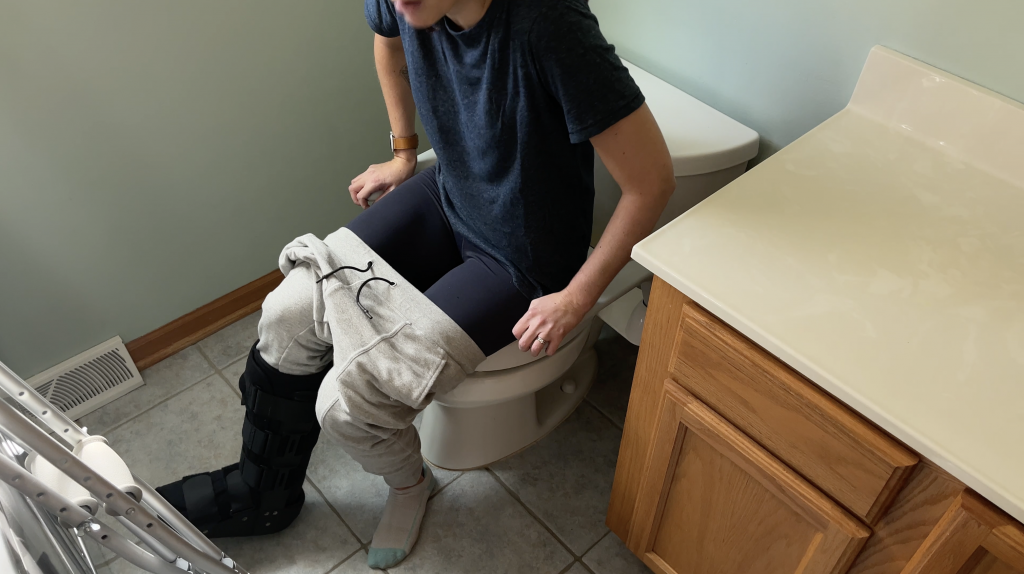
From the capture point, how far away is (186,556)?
91 cm

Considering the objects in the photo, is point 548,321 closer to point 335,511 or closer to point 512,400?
point 512,400

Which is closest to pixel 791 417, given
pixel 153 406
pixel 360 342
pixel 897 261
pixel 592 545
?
pixel 897 261

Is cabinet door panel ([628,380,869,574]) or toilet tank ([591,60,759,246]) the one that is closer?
cabinet door panel ([628,380,869,574])

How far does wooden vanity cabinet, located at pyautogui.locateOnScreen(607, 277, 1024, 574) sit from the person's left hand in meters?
0.12

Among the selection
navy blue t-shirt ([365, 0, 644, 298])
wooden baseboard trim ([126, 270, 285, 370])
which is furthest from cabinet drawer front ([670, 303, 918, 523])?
wooden baseboard trim ([126, 270, 285, 370])

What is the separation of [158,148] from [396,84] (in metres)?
0.50

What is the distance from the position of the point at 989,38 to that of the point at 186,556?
3.91 ft

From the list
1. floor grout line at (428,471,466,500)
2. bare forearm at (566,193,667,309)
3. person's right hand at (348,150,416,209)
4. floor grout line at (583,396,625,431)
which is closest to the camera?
bare forearm at (566,193,667,309)

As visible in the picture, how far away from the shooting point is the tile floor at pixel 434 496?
1.34 metres

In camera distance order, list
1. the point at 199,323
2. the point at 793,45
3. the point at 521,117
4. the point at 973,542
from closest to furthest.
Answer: the point at 973,542
the point at 521,117
the point at 793,45
the point at 199,323

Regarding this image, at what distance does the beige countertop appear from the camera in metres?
0.68

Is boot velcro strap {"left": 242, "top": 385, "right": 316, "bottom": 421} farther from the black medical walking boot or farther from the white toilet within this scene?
the white toilet

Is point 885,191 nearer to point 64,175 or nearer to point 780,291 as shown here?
point 780,291

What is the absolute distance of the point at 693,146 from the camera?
1.15 meters
